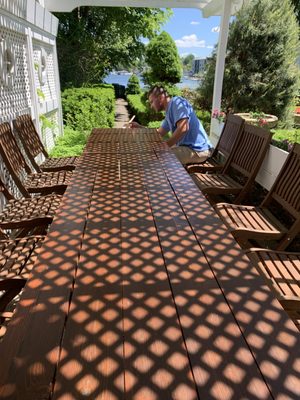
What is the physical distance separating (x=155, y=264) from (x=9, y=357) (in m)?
0.62

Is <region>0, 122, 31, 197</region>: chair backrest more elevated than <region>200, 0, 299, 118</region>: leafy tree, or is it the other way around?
<region>200, 0, 299, 118</region>: leafy tree

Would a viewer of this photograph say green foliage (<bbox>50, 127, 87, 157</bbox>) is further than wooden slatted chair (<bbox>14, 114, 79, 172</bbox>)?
Yes

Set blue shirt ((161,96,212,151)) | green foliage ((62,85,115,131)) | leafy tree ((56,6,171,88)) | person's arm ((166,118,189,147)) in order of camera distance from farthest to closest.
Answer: leafy tree ((56,6,171,88))
green foliage ((62,85,115,131))
blue shirt ((161,96,212,151))
person's arm ((166,118,189,147))

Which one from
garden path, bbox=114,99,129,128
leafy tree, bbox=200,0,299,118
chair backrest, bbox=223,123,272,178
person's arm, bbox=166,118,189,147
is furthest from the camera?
garden path, bbox=114,99,129,128

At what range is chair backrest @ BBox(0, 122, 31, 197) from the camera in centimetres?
319

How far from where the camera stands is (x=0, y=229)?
91.9 inches

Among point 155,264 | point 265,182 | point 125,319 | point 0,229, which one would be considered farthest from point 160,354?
point 265,182

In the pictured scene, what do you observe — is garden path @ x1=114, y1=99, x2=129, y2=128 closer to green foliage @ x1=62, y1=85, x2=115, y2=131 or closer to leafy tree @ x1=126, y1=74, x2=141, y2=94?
green foliage @ x1=62, y1=85, x2=115, y2=131

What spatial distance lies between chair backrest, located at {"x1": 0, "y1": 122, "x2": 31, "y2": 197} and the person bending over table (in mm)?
1682

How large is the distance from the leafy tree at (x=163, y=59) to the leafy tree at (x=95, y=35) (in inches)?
36.4

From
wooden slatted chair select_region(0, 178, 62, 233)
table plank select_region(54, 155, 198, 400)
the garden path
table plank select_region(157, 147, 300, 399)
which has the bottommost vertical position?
the garden path

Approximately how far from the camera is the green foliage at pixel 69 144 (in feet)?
19.2

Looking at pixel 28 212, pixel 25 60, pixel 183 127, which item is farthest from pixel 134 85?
pixel 28 212

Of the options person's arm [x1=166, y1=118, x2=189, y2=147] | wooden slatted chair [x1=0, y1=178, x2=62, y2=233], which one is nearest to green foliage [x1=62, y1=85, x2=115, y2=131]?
person's arm [x1=166, y1=118, x2=189, y2=147]
